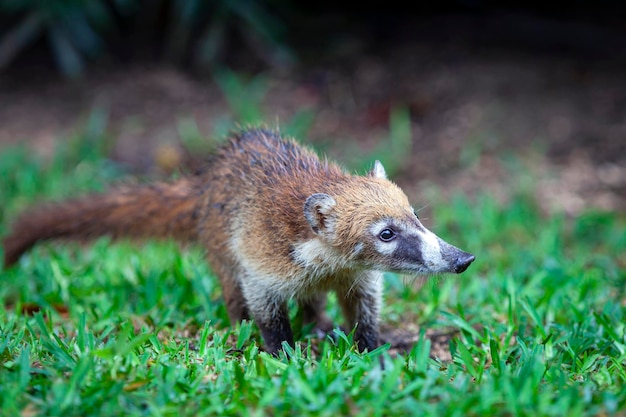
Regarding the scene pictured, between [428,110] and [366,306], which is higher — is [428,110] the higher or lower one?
the higher one

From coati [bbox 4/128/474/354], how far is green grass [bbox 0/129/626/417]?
0.26 metres

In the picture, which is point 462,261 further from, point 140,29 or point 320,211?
point 140,29

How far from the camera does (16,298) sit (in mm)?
5223

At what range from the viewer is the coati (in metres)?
4.05

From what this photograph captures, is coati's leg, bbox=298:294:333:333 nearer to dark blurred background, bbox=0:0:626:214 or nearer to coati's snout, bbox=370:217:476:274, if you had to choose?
coati's snout, bbox=370:217:476:274

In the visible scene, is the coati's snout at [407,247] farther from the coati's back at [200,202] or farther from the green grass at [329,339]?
the coati's back at [200,202]

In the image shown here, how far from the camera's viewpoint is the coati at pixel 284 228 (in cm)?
405

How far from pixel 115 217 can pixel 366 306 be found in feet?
6.80

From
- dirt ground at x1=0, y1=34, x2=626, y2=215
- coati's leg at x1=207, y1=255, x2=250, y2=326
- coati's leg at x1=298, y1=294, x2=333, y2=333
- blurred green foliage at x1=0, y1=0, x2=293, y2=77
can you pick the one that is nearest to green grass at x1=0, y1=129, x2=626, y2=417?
coati's leg at x1=207, y1=255, x2=250, y2=326

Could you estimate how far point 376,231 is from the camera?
159 inches

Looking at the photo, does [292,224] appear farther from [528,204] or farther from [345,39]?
[345,39]

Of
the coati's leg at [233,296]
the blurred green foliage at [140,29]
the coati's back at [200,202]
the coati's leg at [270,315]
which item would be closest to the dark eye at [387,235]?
the coati's back at [200,202]

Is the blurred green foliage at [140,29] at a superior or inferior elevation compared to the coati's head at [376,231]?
superior

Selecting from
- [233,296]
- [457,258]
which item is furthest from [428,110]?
[457,258]
